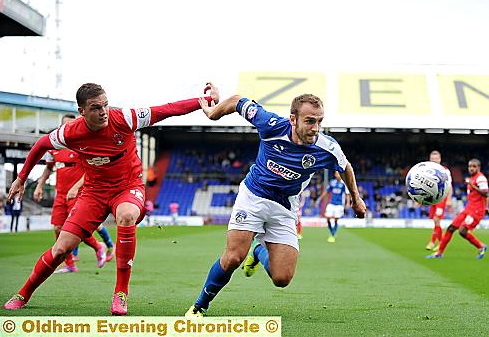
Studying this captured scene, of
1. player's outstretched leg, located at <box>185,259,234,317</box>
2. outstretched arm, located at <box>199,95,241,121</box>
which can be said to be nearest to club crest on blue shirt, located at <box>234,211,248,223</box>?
player's outstretched leg, located at <box>185,259,234,317</box>

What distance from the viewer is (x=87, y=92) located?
24.8ft

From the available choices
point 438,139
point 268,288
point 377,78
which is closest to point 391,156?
point 438,139

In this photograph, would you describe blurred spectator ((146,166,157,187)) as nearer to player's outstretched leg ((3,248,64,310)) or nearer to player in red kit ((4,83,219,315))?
player in red kit ((4,83,219,315))

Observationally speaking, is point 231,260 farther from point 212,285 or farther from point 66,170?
point 66,170

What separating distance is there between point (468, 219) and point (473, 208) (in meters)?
0.31

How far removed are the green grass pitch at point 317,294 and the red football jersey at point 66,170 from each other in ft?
4.71

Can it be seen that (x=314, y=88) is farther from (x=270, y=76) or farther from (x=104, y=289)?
(x=104, y=289)

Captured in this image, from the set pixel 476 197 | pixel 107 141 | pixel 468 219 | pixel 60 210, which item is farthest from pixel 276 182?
pixel 476 197

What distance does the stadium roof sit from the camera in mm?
12430

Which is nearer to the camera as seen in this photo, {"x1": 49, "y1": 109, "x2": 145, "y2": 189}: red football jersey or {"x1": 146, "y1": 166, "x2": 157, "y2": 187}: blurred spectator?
{"x1": 49, "y1": 109, "x2": 145, "y2": 189}: red football jersey

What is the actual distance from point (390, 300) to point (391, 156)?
4516 centimetres

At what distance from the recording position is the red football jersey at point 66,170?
493 inches

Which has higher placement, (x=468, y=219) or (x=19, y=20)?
(x=19, y=20)

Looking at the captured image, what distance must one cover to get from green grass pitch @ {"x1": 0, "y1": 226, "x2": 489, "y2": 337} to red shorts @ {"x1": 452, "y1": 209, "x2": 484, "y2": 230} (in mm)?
743
